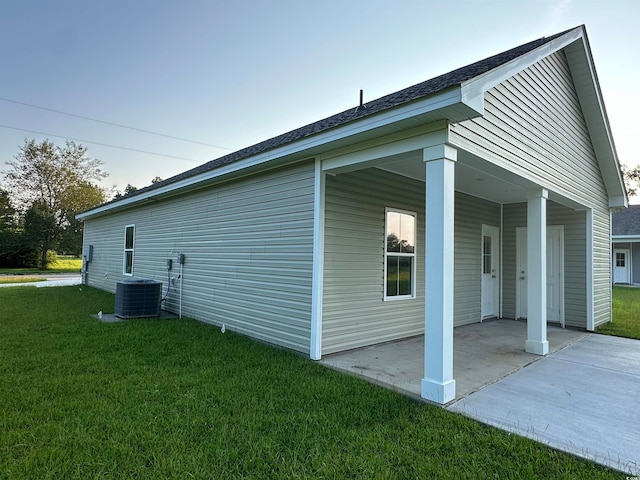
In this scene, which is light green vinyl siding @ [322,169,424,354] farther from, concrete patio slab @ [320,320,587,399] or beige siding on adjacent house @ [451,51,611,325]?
beige siding on adjacent house @ [451,51,611,325]

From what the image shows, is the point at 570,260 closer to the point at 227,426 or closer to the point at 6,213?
the point at 227,426

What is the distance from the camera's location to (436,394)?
126 inches

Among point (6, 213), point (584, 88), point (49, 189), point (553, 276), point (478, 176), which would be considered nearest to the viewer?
point (478, 176)

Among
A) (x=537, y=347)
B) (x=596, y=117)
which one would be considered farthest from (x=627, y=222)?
(x=537, y=347)

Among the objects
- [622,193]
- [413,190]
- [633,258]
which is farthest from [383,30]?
[633,258]

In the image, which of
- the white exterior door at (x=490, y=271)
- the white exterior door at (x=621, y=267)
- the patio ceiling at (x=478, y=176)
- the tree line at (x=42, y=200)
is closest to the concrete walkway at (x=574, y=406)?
the patio ceiling at (x=478, y=176)

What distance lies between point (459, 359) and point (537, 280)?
1687 mm

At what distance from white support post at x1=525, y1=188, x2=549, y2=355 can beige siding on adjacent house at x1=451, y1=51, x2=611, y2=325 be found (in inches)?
14.5

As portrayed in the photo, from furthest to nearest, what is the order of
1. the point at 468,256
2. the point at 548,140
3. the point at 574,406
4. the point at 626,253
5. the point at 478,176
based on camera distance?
the point at 626,253, the point at 468,256, the point at 548,140, the point at 478,176, the point at 574,406

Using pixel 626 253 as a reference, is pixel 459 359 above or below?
below

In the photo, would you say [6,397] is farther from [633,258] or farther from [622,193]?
[633,258]

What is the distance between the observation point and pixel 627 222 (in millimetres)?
18938

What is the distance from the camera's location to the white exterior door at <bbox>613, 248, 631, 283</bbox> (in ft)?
63.6

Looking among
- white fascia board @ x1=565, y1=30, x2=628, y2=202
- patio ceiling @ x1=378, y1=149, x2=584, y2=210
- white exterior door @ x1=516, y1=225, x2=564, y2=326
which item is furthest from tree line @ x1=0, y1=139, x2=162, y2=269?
white fascia board @ x1=565, y1=30, x2=628, y2=202
